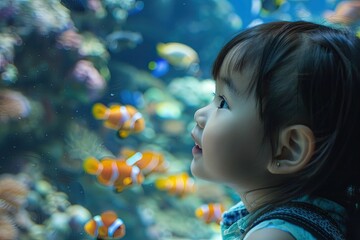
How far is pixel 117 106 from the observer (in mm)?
3109

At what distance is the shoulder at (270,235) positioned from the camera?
850mm

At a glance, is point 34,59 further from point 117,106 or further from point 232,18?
point 232,18

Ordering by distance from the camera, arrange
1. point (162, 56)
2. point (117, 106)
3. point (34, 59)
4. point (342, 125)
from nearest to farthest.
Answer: point (342, 125) < point (34, 59) < point (117, 106) < point (162, 56)

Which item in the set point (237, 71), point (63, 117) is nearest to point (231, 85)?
point (237, 71)

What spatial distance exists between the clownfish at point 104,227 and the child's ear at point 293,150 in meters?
1.48

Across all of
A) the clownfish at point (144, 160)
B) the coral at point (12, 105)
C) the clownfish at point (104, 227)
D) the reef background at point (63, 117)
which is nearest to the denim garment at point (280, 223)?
the reef background at point (63, 117)

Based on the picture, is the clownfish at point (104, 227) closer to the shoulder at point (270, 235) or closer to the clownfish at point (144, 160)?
the clownfish at point (144, 160)

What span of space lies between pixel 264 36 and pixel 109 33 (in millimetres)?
2779

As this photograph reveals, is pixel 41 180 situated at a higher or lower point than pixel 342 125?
lower

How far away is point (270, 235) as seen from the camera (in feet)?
2.81

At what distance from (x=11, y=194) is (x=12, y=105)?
1.40 feet

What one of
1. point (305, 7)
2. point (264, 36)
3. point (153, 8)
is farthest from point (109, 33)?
point (305, 7)

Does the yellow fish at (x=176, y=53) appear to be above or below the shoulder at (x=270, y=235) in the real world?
below

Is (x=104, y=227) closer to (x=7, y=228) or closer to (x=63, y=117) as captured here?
(x=7, y=228)
